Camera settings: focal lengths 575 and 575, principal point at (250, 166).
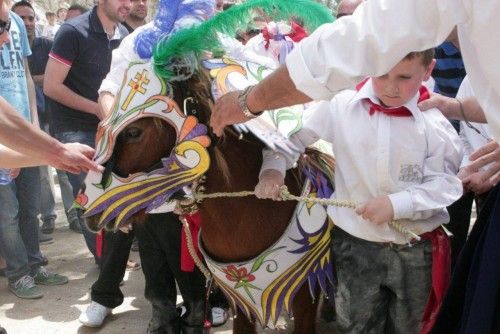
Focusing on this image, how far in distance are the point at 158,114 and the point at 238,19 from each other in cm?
47

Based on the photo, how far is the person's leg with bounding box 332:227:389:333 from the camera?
2.21 metres

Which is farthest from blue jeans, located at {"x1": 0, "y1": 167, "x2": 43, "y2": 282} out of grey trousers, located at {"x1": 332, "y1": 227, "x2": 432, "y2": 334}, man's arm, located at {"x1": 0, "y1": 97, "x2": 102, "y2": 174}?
grey trousers, located at {"x1": 332, "y1": 227, "x2": 432, "y2": 334}

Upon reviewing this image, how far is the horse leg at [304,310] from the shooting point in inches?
104

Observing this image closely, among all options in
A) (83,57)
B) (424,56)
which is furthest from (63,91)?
(424,56)

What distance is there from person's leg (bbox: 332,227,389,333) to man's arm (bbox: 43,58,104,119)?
262 centimetres

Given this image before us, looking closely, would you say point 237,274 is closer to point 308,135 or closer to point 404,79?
point 308,135

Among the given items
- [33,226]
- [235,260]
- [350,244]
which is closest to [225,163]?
[235,260]

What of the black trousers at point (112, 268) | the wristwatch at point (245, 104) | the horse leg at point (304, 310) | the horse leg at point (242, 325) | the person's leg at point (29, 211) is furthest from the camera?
the person's leg at point (29, 211)

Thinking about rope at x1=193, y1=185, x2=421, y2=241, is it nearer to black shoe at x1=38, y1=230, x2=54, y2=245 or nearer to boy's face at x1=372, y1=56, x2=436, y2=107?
boy's face at x1=372, y1=56, x2=436, y2=107

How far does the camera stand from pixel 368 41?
1.38 metres

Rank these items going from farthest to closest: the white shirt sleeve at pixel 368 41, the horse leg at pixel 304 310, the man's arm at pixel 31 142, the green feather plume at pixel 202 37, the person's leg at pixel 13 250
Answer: the person's leg at pixel 13 250
the horse leg at pixel 304 310
the man's arm at pixel 31 142
the green feather plume at pixel 202 37
the white shirt sleeve at pixel 368 41

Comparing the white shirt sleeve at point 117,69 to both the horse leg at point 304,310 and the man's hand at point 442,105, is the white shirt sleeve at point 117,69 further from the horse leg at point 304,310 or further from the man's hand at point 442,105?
the man's hand at point 442,105

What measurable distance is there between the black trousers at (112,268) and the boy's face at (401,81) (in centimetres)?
214

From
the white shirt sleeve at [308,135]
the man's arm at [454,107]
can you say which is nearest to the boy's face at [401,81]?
the man's arm at [454,107]
